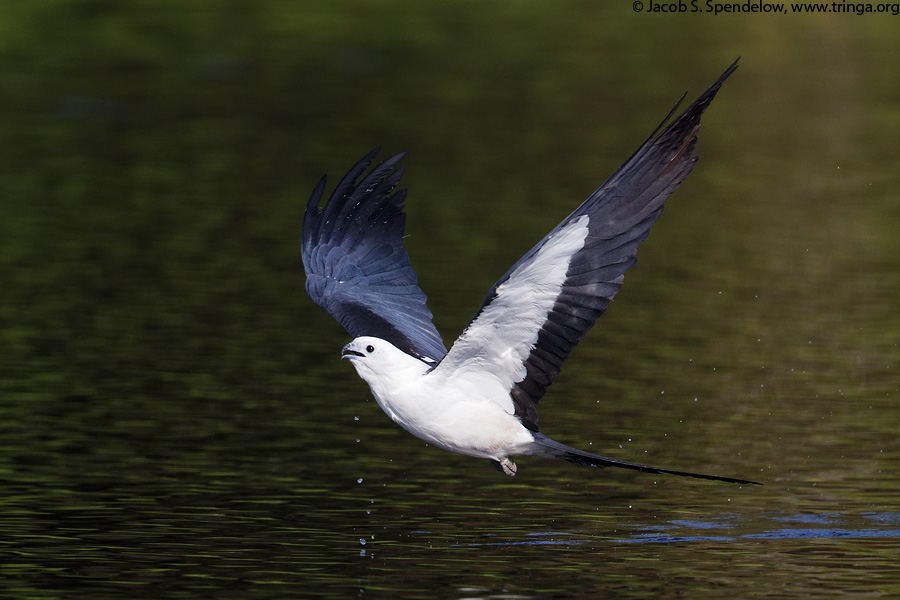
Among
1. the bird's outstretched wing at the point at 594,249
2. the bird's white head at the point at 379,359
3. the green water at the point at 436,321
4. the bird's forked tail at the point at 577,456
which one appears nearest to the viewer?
the bird's outstretched wing at the point at 594,249

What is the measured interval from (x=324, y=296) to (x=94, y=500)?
198 cm

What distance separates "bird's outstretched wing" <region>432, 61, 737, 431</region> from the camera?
28.0ft

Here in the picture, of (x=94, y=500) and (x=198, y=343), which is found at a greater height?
(x=198, y=343)

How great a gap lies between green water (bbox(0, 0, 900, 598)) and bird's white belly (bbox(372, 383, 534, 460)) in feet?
2.19

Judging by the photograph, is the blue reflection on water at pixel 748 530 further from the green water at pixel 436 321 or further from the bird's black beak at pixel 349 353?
the bird's black beak at pixel 349 353

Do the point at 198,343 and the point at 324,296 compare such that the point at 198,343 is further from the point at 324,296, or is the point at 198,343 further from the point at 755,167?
the point at 755,167

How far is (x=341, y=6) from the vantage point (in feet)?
119

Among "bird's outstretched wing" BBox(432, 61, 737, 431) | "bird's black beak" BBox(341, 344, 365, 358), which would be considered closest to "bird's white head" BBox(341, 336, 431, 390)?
"bird's black beak" BBox(341, 344, 365, 358)

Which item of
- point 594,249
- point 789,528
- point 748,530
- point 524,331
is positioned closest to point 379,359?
point 524,331

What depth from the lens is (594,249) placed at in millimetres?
8680

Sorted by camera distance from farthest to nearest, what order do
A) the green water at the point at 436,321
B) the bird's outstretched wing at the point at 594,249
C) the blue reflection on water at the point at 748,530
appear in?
the blue reflection on water at the point at 748,530
the green water at the point at 436,321
the bird's outstretched wing at the point at 594,249

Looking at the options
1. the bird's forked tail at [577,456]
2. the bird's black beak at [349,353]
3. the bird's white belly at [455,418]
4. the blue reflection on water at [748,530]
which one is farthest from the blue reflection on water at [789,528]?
the bird's black beak at [349,353]

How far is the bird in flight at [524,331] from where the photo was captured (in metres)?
8.61

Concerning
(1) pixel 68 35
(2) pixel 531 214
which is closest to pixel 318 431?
(2) pixel 531 214
